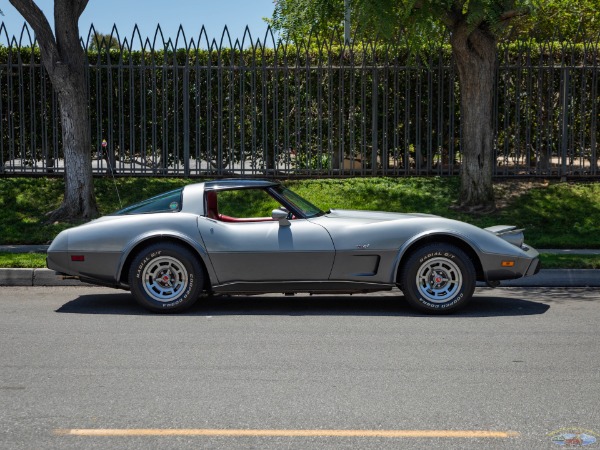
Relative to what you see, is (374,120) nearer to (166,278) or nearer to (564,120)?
(564,120)

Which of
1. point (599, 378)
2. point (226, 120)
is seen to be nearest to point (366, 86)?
point (226, 120)

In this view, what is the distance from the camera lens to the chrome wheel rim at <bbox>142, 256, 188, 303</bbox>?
8922mm

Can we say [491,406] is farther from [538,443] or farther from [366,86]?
[366,86]

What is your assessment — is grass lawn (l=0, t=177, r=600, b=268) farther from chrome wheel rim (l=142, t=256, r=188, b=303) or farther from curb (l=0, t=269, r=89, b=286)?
chrome wheel rim (l=142, t=256, r=188, b=303)

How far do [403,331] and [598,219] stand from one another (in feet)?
25.8

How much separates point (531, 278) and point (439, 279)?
2.51 m

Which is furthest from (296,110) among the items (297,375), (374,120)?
(297,375)

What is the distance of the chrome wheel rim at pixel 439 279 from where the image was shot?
883 cm

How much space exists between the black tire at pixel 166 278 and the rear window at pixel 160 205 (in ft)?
1.48

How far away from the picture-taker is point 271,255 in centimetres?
885

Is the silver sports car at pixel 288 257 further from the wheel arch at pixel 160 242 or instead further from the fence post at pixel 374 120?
the fence post at pixel 374 120

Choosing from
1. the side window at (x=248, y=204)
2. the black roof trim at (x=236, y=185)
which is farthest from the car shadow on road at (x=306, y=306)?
the side window at (x=248, y=204)

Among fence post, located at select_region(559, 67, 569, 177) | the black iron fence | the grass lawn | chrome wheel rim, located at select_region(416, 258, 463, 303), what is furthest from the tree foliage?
fence post, located at select_region(559, 67, 569, 177)

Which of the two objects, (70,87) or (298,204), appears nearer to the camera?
(298,204)
